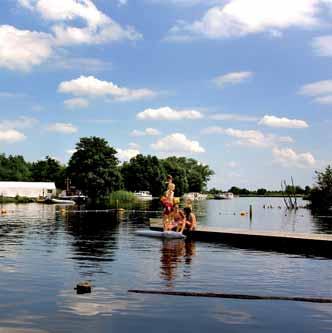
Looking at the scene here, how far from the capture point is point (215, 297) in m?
16.0

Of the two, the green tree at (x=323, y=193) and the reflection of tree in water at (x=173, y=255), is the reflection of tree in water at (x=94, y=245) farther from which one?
the green tree at (x=323, y=193)

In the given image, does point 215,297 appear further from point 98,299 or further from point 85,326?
point 85,326

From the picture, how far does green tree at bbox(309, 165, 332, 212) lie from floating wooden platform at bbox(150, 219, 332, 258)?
2681 inches

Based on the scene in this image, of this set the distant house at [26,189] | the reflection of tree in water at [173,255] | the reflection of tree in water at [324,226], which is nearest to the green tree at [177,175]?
the distant house at [26,189]

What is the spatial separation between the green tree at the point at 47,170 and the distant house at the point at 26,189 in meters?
27.8

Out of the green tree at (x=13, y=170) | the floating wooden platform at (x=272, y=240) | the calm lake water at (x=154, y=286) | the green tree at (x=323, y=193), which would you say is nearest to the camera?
the calm lake water at (x=154, y=286)

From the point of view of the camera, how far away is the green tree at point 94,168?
5290 inches

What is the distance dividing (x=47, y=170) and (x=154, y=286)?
169 meters

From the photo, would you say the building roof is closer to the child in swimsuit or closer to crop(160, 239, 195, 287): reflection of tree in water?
the child in swimsuit

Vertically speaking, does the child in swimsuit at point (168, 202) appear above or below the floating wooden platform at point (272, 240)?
above

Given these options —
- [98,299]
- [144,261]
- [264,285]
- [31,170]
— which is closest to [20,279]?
[98,299]

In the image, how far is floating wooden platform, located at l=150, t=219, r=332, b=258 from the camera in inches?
1121

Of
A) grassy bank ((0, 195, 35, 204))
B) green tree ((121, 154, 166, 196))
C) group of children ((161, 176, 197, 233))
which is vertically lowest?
group of children ((161, 176, 197, 233))

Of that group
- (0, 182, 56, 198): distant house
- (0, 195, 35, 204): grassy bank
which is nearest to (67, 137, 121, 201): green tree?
(0, 182, 56, 198): distant house
